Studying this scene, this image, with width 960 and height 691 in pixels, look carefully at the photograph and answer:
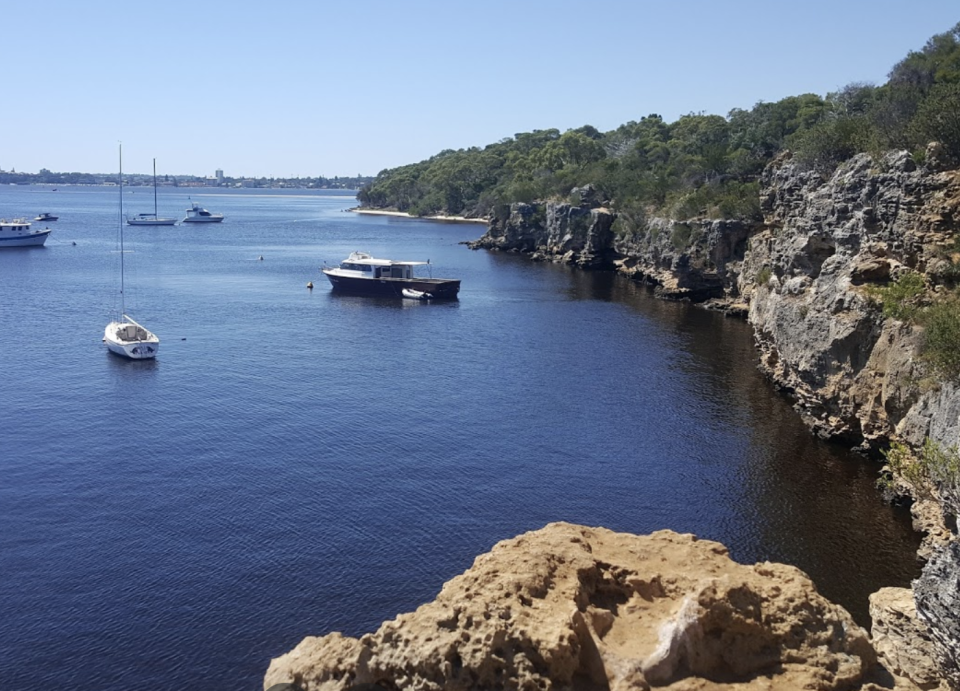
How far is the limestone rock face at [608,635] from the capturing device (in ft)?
59.2

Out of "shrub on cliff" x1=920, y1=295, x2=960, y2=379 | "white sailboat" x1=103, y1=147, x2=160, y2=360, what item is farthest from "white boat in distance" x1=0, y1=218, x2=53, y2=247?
"shrub on cliff" x1=920, y1=295, x2=960, y2=379

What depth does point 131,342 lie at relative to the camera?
71812mm

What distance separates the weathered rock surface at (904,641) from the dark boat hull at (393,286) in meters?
87.0

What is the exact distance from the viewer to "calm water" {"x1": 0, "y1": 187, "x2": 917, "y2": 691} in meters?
33.2

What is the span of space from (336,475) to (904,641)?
31.1 metres

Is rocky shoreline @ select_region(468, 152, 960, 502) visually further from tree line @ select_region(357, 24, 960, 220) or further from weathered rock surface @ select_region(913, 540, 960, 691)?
weathered rock surface @ select_region(913, 540, 960, 691)

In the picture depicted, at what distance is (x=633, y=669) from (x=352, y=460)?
106 ft

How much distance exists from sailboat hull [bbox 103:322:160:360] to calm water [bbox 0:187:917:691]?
1.27m

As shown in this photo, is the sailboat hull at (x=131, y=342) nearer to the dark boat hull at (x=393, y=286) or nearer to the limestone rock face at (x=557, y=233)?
the dark boat hull at (x=393, y=286)

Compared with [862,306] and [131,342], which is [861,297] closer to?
[862,306]

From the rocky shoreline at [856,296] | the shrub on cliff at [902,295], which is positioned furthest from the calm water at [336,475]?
the shrub on cliff at [902,295]

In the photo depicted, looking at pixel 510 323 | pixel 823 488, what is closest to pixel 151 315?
pixel 510 323

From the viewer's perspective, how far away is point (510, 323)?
9244 cm

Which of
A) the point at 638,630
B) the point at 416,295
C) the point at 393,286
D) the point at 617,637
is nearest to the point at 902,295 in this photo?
the point at 638,630
